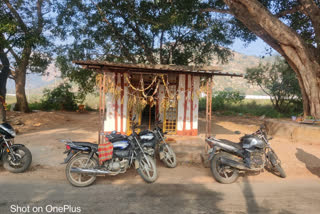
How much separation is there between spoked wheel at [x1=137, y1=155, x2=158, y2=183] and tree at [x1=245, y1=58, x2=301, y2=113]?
17982mm

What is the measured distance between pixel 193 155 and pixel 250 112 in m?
14.7

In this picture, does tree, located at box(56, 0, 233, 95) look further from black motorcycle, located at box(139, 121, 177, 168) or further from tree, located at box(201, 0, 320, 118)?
black motorcycle, located at box(139, 121, 177, 168)

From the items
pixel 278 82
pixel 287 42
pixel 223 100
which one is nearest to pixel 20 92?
pixel 287 42

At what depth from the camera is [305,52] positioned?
9.11 meters

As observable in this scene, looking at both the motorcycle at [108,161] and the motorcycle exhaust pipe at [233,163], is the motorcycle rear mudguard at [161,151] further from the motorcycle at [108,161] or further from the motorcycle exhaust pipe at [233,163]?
the motorcycle exhaust pipe at [233,163]

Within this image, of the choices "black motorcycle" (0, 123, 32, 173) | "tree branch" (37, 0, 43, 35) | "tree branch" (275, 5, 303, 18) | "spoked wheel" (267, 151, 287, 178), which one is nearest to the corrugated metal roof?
"black motorcycle" (0, 123, 32, 173)

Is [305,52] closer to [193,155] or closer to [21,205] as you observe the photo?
[193,155]

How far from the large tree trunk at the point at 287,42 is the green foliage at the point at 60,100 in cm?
1431

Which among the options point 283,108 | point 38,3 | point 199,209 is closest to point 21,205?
point 199,209

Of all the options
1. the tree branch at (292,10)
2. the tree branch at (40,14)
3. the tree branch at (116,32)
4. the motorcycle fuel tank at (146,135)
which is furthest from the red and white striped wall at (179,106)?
the tree branch at (40,14)

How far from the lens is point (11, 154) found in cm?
464

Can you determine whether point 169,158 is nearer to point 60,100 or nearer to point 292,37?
point 292,37

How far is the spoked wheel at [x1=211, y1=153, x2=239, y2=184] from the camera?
4500 millimetres

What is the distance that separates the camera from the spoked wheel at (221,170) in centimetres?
450
